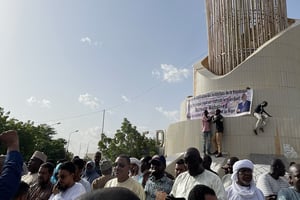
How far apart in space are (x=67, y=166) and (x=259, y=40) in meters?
13.7

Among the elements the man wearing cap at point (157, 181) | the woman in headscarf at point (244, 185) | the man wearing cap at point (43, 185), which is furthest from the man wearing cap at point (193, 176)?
the man wearing cap at point (43, 185)

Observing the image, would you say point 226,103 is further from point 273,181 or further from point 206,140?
point 273,181

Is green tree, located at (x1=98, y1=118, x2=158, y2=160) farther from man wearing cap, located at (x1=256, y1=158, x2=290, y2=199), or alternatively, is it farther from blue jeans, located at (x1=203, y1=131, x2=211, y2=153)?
man wearing cap, located at (x1=256, y1=158, x2=290, y2=199)

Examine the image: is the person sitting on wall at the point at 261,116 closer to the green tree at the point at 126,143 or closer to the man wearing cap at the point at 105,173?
the man wearing cap at the point at 105,173

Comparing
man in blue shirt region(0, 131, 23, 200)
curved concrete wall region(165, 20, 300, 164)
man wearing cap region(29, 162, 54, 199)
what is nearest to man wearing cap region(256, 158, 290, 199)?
man wearing cap region(29, 162, 54, 199)

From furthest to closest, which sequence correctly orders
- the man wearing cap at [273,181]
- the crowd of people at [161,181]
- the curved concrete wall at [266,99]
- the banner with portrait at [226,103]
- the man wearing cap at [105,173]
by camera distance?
the banner with portrait at [226,103]
the curved concrete wall at [266,99]
the man wearing cap at [105,173]
the man wearing cap at [273,181]
the crowd of people at [161,181]

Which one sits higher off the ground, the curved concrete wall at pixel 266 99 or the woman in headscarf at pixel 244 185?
the curved concrete wall at pixel 266 99

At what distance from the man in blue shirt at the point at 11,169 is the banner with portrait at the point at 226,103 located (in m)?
11.8

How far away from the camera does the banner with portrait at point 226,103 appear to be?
12969 millimetres

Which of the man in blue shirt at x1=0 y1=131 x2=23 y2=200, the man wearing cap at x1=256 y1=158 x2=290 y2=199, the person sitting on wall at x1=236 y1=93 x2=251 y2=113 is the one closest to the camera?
the man in blue shirt at x1=0 y1=131 x2=23 y2=200

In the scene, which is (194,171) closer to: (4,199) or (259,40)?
(4,199)

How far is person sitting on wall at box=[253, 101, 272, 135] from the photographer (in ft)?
40.8

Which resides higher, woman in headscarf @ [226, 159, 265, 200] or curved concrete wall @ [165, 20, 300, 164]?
curved concrete wall @ [165, 20, 300, 164]

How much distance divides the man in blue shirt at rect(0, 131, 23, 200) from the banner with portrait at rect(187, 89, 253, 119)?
463 inches
